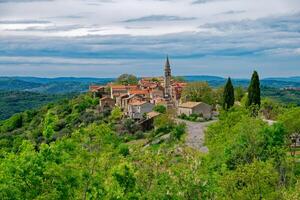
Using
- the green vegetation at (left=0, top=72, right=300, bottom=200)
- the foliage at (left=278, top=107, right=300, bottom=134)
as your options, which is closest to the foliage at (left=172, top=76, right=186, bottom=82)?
the foliage at (left=278, top=107, right=300, bottom=134)

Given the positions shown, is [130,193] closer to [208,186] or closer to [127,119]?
[208,186]

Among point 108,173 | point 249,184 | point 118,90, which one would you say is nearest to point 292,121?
point 249,184

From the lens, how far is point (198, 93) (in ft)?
357

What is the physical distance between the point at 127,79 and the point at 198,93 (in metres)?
37.5

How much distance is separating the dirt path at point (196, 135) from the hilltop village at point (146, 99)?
17.8ft

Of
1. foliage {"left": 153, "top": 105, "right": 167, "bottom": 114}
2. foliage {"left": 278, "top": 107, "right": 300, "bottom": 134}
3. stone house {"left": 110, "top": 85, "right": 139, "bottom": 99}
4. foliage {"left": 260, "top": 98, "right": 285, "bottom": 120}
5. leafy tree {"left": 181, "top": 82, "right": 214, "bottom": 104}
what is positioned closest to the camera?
foliage {"left": 278, "top": 107, "right": 300, "bottom": 134}

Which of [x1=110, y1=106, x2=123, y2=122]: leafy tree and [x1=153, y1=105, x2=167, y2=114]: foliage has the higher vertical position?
[x1=153, y1=105, x2=167, y2=114]: foliage

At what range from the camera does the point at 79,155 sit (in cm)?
2403

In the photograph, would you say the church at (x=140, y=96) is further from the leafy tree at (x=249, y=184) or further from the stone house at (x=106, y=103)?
the leafy tree at (x=249, y=184)

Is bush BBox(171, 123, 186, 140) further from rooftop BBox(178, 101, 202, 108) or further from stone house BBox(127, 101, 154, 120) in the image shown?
stone house BBox(127, 101, 154, 120)

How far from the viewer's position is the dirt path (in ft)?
226

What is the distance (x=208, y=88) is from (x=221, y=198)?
83.6 metres

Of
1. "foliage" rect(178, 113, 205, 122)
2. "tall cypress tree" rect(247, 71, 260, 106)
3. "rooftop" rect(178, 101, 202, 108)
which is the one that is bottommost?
"foliage" rect(178, 113, 205, 122)

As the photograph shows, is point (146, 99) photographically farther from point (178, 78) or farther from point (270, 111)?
point (178, 78)
